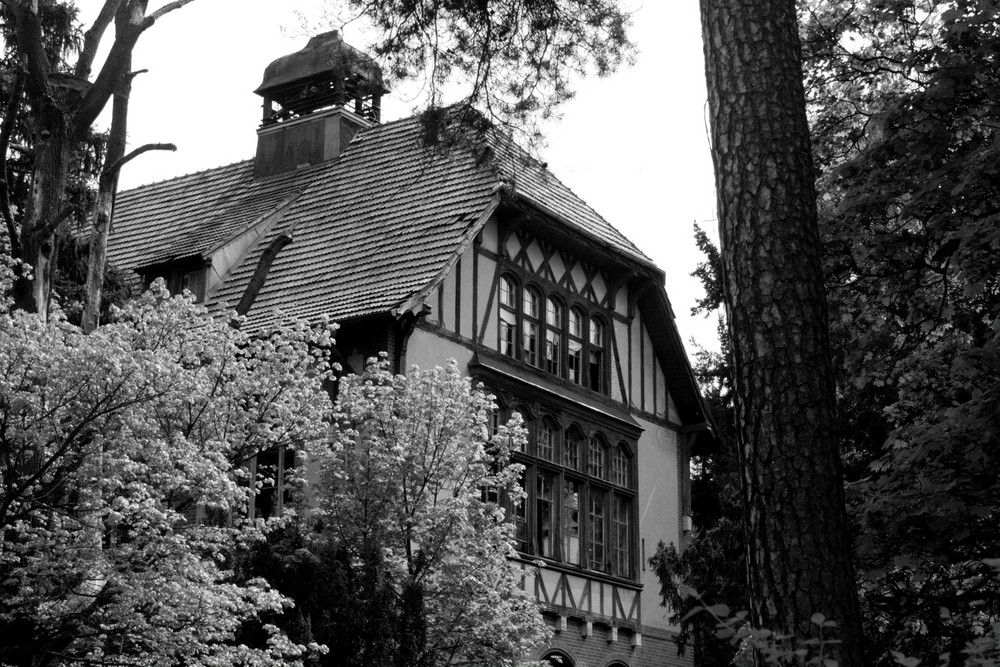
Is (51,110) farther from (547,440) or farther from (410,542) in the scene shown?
(547,440)

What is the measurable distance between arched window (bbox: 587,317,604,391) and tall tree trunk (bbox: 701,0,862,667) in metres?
18.2

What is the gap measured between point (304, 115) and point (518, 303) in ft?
26.6

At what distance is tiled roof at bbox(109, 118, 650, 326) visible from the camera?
75.6ft

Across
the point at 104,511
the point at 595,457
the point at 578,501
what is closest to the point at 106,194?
the point at 104,511

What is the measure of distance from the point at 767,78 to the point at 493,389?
1556cm

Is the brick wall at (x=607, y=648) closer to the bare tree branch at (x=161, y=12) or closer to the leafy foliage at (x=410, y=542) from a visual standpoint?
the leafy foliage at (x=410, y=542)

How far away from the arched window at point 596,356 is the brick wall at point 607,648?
14.7ft

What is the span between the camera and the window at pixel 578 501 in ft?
78.8

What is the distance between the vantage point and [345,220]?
25625 millimetres

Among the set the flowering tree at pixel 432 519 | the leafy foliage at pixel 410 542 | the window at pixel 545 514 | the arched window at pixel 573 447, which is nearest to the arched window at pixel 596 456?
the arched window at pixel 573 447

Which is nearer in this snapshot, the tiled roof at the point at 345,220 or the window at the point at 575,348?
the tiled roof at the point at 345,220

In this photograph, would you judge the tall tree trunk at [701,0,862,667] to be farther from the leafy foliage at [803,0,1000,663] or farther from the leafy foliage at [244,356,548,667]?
the leafy foliage at [244,356,548,667]

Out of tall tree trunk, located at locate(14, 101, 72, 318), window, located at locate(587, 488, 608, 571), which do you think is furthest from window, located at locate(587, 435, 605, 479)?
tall tree trunk, located at locate(14, 101, 72, 318)

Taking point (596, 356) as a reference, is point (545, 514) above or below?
below
